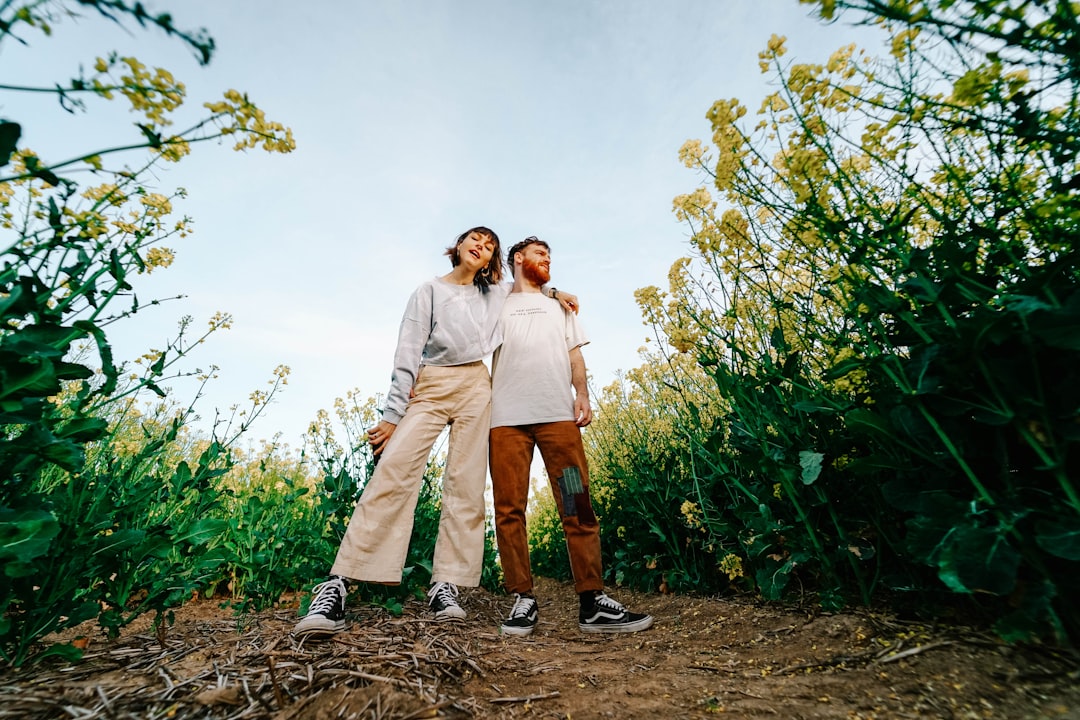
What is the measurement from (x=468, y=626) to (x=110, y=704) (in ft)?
4.57

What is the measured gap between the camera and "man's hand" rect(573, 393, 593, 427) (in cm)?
294

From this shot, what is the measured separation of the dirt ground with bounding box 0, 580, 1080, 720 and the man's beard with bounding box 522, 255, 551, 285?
83.5 inches

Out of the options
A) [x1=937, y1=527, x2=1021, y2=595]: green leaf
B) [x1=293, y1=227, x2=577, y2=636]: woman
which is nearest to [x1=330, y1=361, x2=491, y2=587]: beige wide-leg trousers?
[x1=293, y1=227, x2=577, y2=636]: woman

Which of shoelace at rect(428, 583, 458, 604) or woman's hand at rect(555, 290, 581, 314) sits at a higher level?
woman's hand at rect(555, 290, 581, 314)

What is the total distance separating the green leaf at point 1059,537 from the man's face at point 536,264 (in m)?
2.61

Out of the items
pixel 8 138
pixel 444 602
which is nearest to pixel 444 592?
pixel 444 602

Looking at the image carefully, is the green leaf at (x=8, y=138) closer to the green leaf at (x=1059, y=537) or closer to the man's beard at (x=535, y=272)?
the green leaf at (x=1059, y=537)

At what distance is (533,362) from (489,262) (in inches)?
29.6

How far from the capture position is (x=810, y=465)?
1.84m

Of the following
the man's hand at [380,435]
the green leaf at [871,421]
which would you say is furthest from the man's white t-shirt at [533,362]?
the green leaf at [871,421]

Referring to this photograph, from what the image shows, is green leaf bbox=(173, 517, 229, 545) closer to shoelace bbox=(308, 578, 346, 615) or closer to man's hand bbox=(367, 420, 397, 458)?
shoelace bbox=(308, 578, 346, 615)

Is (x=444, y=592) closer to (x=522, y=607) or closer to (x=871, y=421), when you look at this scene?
(x=522, y=607)

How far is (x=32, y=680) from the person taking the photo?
141 cm

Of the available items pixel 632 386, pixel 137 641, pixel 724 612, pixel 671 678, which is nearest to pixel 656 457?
pixel 632 386
